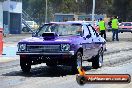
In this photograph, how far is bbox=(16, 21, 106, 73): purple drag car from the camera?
1171cm

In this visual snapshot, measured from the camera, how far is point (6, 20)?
53719 mm

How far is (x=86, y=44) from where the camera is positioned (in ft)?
42.7

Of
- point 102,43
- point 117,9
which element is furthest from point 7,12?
point 102,43

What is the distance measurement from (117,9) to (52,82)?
74.3m

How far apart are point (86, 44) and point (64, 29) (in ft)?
2.78

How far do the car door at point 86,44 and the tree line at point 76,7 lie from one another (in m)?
66.2

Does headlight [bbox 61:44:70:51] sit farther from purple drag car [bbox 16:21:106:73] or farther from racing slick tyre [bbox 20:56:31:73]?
racing slick tyre [bbox 20:56:31:73]

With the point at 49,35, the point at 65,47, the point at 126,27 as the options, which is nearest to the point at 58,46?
the point at 65,47

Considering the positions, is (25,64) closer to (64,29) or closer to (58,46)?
(58,46)

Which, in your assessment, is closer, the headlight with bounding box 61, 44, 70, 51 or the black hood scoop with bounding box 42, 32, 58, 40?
the headlight with bounding box 61, 44, 70, 51

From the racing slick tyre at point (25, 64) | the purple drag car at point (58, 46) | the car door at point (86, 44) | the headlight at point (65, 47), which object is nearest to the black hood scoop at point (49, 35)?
the purple drag car at point (58, 46)

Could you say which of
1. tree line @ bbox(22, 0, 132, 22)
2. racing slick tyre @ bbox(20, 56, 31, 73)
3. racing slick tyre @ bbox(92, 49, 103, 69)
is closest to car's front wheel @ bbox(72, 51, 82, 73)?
racing slick tyre @ bbox(20, 56, 31, 73)

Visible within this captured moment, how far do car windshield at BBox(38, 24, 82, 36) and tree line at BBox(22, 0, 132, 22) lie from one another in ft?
218

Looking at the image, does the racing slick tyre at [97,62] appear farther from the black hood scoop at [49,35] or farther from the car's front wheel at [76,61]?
the black hood scoop at [49,35]
